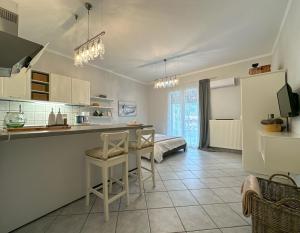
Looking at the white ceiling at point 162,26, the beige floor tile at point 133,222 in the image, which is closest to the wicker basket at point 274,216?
the beige floor tile at point 133,222

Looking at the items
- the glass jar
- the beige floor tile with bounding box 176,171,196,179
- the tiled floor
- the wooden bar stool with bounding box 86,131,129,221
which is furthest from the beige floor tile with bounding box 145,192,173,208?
the glass jar

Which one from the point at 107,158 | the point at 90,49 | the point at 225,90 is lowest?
the point at 107,158

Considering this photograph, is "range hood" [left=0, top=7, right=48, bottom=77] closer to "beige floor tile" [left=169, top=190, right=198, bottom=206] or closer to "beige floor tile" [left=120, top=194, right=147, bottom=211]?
"beige floor tile" [left=120, top=194, right=147, bottom=211]

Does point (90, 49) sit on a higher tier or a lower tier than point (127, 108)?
higher

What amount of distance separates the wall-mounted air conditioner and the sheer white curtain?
28.6 inches

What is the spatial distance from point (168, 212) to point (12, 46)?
2.29 m

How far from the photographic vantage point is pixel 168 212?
6.29 feet

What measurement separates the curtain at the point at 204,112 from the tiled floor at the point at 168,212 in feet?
8.17

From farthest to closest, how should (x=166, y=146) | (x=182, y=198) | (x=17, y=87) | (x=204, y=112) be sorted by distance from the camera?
(x=204, y=112), (x=166, y=146), (x=17, y=87), (x=182, y=198)

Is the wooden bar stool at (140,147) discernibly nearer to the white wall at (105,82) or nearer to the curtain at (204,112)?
the white wall at (105,82)

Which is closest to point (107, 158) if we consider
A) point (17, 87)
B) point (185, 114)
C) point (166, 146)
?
point (17, 87)

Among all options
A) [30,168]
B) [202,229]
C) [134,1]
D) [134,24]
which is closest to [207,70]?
[134,24]

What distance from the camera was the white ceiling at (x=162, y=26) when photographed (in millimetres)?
2297

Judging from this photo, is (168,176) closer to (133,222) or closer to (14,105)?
(133,222)
